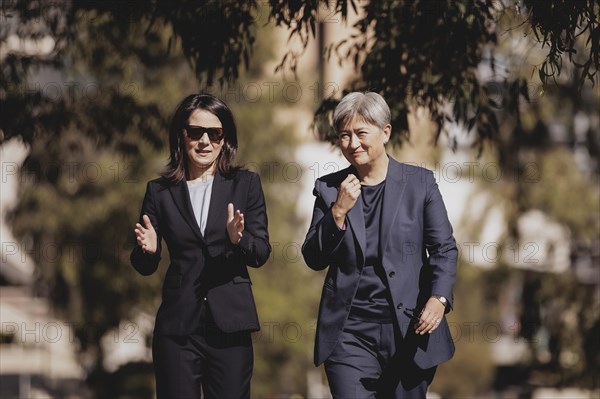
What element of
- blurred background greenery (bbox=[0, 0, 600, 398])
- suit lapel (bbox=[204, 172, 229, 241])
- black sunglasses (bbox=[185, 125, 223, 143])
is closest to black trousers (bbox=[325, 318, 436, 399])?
suit lapel (bbox=[204, 172, 229, 241])

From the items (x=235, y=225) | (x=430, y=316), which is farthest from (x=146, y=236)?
(x=430, y=316)

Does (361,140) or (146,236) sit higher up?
(361,140)

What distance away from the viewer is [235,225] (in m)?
7.19

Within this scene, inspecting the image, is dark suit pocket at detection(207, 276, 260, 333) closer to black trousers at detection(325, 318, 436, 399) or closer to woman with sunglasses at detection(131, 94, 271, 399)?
woman with sunglasses at detection(131, 94, 271, 399)

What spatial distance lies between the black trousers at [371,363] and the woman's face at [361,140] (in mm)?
908

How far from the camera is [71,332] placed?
27.9 metres

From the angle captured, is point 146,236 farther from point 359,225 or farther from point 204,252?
point 359,225

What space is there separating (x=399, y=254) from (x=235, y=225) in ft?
3.06

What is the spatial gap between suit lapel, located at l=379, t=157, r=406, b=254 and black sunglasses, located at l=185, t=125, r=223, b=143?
1.00 metres

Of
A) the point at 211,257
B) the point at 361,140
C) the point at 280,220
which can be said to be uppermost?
the point at 361,140

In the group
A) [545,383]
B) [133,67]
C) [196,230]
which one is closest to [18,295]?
[133,67]

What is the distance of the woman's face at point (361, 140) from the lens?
728 cm

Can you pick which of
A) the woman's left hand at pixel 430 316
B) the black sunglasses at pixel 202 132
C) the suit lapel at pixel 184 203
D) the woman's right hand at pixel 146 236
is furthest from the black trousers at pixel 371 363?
the black sunglasses at pixel 202 132

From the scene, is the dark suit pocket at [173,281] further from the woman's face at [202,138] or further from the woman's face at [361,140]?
the woman's face at [361,140]
